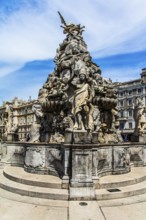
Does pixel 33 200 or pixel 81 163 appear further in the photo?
pixel 81 163

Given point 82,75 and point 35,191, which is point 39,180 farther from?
point 82,75

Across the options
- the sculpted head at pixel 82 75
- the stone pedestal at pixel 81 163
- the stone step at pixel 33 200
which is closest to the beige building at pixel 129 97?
the sculpted head at pixel 82 75

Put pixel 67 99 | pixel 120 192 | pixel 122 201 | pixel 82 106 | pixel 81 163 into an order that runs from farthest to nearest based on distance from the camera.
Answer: pixel 67 99
pixel 82 106
pixel 81 163
pixel 120 192
pixel 122 201

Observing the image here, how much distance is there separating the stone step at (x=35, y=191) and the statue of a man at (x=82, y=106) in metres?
2.48

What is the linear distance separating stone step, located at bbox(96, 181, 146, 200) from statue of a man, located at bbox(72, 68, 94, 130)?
2424mm

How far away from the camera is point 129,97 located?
58844 mm

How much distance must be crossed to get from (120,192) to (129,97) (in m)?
53.8

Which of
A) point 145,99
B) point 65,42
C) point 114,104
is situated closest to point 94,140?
point 114,104

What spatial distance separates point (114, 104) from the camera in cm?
1294

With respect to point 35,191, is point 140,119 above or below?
above

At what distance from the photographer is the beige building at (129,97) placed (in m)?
56.5

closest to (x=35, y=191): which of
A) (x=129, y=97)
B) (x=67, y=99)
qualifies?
(x=67, y=99)

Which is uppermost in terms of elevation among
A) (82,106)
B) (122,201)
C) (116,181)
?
(82,106)

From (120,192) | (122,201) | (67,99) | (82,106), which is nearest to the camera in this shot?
(122,201)
